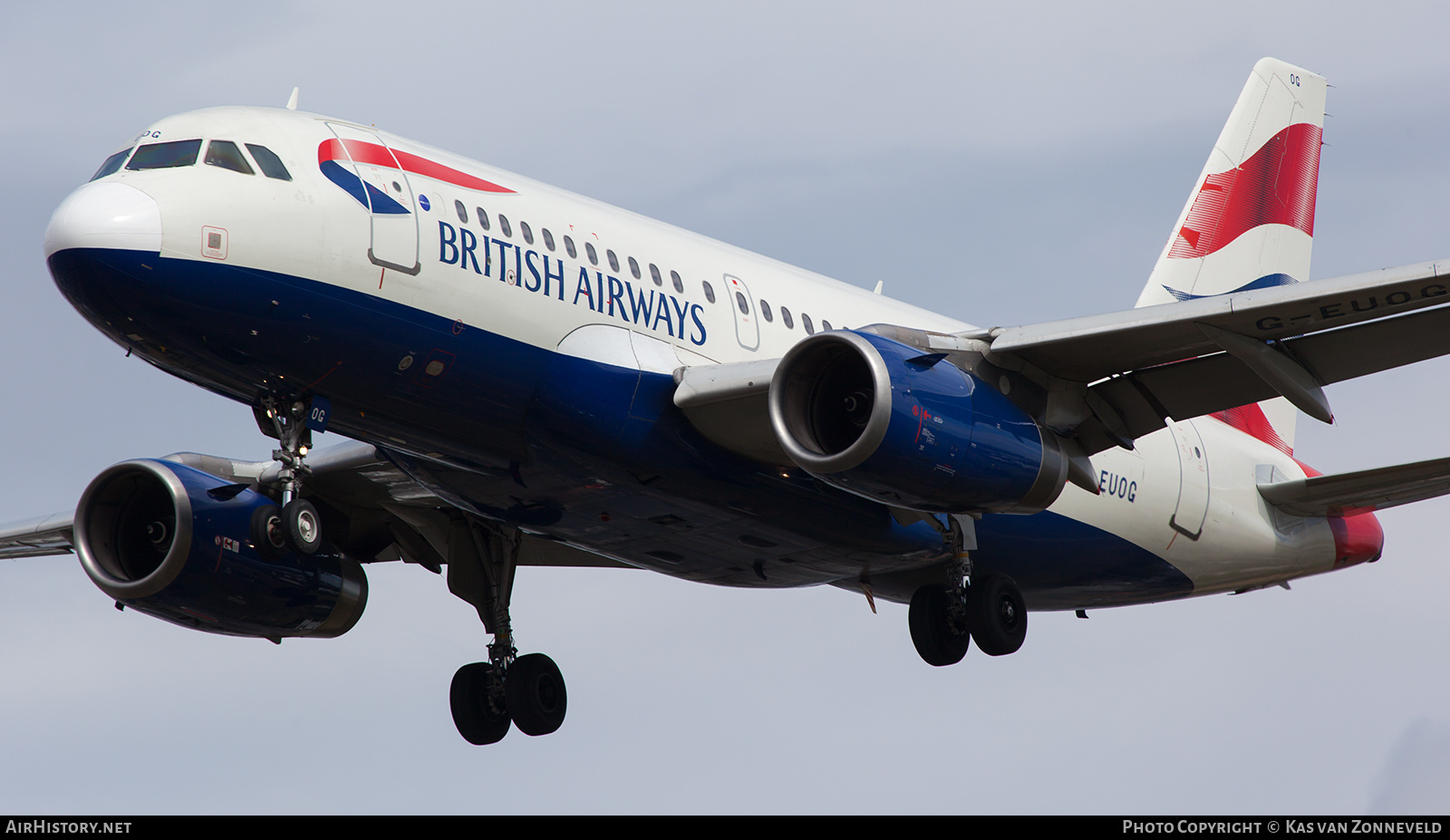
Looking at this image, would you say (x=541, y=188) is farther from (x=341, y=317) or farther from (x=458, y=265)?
(x=341, y=317)

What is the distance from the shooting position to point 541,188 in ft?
70.5

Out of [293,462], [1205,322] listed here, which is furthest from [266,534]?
[1205,322]

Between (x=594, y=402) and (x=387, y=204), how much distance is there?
127 inches

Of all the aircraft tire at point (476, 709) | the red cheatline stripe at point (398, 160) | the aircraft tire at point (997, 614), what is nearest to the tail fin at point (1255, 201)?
the aircraft tire at point (997, 614)

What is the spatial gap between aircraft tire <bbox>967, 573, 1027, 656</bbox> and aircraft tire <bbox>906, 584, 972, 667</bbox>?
0.89 ft

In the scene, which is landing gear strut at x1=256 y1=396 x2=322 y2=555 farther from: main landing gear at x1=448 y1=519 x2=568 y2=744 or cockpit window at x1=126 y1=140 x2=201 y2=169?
main landing gear at x1=448 y1=519 x2=568 y2=744

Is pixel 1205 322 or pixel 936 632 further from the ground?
pixel 1205 322

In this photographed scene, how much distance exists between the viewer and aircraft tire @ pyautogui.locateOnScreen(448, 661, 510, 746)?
2564 cm

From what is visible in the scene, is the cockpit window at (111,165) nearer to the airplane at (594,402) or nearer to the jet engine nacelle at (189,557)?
the airplane at (594,402)

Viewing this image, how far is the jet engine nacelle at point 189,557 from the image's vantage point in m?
24.5

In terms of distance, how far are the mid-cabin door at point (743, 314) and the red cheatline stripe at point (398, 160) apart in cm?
335

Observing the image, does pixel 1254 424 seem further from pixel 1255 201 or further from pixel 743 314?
pixel 743 314

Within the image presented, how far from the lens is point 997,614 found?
24047mm

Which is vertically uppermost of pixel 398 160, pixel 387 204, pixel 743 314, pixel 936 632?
pixel 398 160
